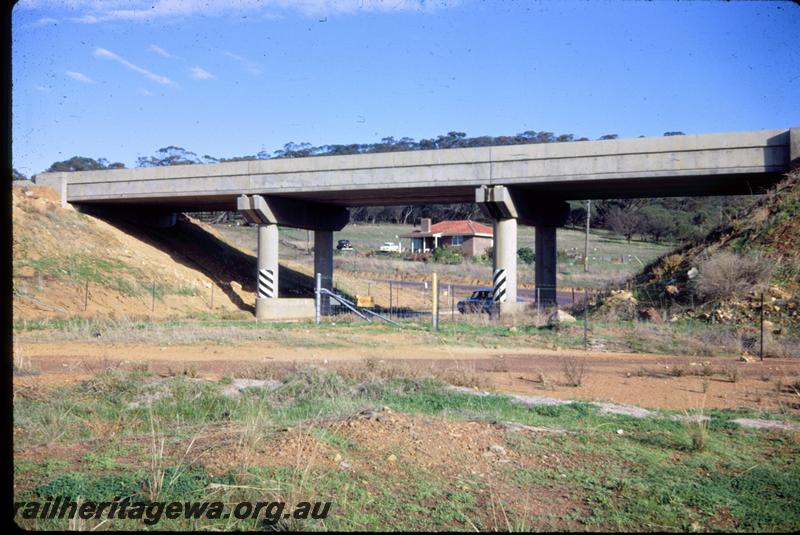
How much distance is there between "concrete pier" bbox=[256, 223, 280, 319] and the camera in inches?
1455

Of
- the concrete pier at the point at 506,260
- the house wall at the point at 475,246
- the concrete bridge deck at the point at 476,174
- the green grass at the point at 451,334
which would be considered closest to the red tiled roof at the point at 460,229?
the house wall at the point at 475,246

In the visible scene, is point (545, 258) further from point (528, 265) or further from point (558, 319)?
point (528, 265)

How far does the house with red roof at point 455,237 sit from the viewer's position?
80375 millimetres

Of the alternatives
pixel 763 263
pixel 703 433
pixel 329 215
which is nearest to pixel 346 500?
pixel 703 433

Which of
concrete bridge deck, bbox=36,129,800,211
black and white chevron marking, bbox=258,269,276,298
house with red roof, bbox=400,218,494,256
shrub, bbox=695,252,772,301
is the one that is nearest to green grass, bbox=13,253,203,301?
black and white chevron marking, bbox=258,269,276,298

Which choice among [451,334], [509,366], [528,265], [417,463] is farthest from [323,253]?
[417,463]

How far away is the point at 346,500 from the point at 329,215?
36.5 m

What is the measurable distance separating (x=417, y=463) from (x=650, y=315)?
21791 mm

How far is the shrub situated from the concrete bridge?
3545mm

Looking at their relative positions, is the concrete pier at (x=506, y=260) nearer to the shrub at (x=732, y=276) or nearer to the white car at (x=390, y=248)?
the shrub at (x=732, y=276)

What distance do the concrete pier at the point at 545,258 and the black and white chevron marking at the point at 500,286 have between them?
14.1 feet

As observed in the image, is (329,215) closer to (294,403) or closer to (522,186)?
(522,186)

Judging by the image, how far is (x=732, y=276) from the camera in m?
26.6

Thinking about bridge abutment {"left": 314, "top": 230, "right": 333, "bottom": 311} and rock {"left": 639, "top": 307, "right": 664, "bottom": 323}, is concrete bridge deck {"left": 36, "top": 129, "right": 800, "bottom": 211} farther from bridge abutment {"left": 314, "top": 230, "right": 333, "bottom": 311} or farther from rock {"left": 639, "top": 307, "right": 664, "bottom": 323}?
rock {"left": 639, "top": 307, "right": 664, "bottom": 323}
